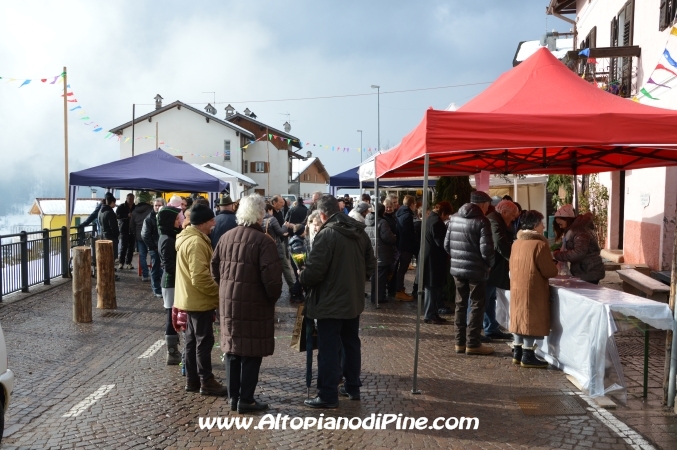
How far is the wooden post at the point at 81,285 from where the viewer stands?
9086 mm

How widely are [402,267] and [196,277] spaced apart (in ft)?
20.3

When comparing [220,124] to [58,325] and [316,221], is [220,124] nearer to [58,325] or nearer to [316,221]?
[58,325]

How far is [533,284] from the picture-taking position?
6.27 metres

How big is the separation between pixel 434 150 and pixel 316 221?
1351mm

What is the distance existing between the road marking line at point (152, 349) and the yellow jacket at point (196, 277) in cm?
201

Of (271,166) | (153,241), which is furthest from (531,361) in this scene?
(271,166)

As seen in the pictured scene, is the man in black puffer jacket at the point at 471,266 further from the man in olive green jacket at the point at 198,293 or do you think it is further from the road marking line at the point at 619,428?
the man in olive green jacket at the point at 198,293

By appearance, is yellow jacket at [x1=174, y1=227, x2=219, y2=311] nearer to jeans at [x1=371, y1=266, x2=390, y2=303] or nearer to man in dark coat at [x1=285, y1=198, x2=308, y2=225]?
jeans at [x1=371, y1=266, x2=390, y2=303]

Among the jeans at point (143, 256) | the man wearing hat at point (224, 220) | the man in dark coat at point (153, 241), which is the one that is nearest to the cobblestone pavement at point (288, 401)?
the man wearing hat at point (224, 220)

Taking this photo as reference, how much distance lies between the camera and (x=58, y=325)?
899cm

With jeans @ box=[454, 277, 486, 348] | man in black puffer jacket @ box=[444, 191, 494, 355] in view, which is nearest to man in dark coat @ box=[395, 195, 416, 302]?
man in black puffer jacket @ box=[444, 191, 494, 355]

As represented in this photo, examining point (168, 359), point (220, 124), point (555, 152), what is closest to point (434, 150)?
point (168, 359)

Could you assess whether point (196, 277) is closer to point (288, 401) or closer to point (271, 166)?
point (288, 401)

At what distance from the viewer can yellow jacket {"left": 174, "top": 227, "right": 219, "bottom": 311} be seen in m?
5.51
